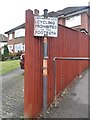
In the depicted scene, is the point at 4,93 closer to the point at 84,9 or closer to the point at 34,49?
the point at 34,49

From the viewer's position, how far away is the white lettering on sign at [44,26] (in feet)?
15.6

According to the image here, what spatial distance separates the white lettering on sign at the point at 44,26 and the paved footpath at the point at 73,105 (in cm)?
170

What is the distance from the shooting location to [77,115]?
5039mm

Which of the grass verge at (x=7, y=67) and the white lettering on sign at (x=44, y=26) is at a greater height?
the white lettering on sign at (x=44, y=26)

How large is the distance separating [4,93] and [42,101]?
2.22 m

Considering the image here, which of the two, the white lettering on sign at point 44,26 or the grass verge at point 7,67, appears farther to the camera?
the grass verge at point 7,67

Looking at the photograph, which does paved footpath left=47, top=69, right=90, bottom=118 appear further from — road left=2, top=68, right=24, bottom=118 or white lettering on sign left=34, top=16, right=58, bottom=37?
white lettering on sign left=34, top=16, right=58, bottom=37

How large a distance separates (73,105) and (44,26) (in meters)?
2.11

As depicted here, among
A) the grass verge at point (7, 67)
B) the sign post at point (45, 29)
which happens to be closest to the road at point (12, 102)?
the sign post at point (45, 29)

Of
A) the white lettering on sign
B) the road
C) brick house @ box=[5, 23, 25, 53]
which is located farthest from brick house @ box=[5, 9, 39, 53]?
the white lettering on sign

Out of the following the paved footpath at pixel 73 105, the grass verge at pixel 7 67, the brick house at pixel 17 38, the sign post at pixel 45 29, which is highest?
the brick house at pixel 17 38

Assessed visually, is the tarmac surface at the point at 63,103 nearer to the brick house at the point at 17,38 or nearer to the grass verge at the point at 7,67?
the grass verge at the point at 7,67

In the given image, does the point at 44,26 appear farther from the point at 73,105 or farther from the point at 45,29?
the point at 73,105

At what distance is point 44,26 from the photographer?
489cm
